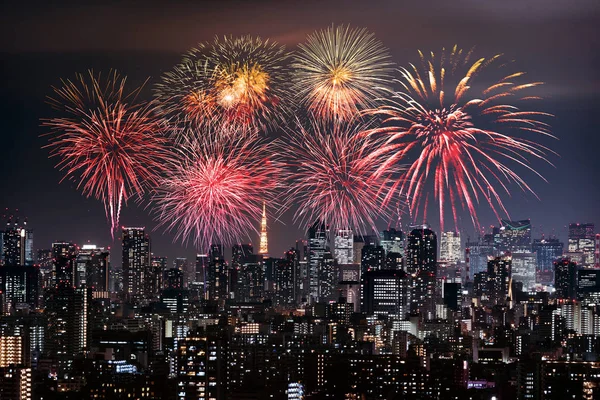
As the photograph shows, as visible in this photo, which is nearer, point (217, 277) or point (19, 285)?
point (19, 285)

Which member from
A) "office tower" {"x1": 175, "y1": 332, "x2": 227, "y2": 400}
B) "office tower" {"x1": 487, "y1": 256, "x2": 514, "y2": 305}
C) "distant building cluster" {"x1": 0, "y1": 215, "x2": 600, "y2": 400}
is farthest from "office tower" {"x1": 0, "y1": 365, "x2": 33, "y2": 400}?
"office tower" {"x1": 487, "y1": 256, "x2": 514, "y2": 305}

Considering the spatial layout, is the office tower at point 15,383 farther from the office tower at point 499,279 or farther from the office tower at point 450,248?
the office tower at point 499,279

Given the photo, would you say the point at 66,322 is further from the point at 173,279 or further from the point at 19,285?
the point at 173,279

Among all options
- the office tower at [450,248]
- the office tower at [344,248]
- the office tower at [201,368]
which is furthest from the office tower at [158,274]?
the office tower at [201,368]

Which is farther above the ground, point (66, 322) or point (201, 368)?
point (201, 368)

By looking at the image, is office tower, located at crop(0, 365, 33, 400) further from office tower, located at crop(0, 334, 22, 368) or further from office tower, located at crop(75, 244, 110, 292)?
office tower, located at crop(75, 244, 110, 292)

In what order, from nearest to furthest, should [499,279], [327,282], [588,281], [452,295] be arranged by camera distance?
[588,281] → [327,282] → [452,295] → [499,279]

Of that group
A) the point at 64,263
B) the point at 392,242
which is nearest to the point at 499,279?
the point at 392,242
